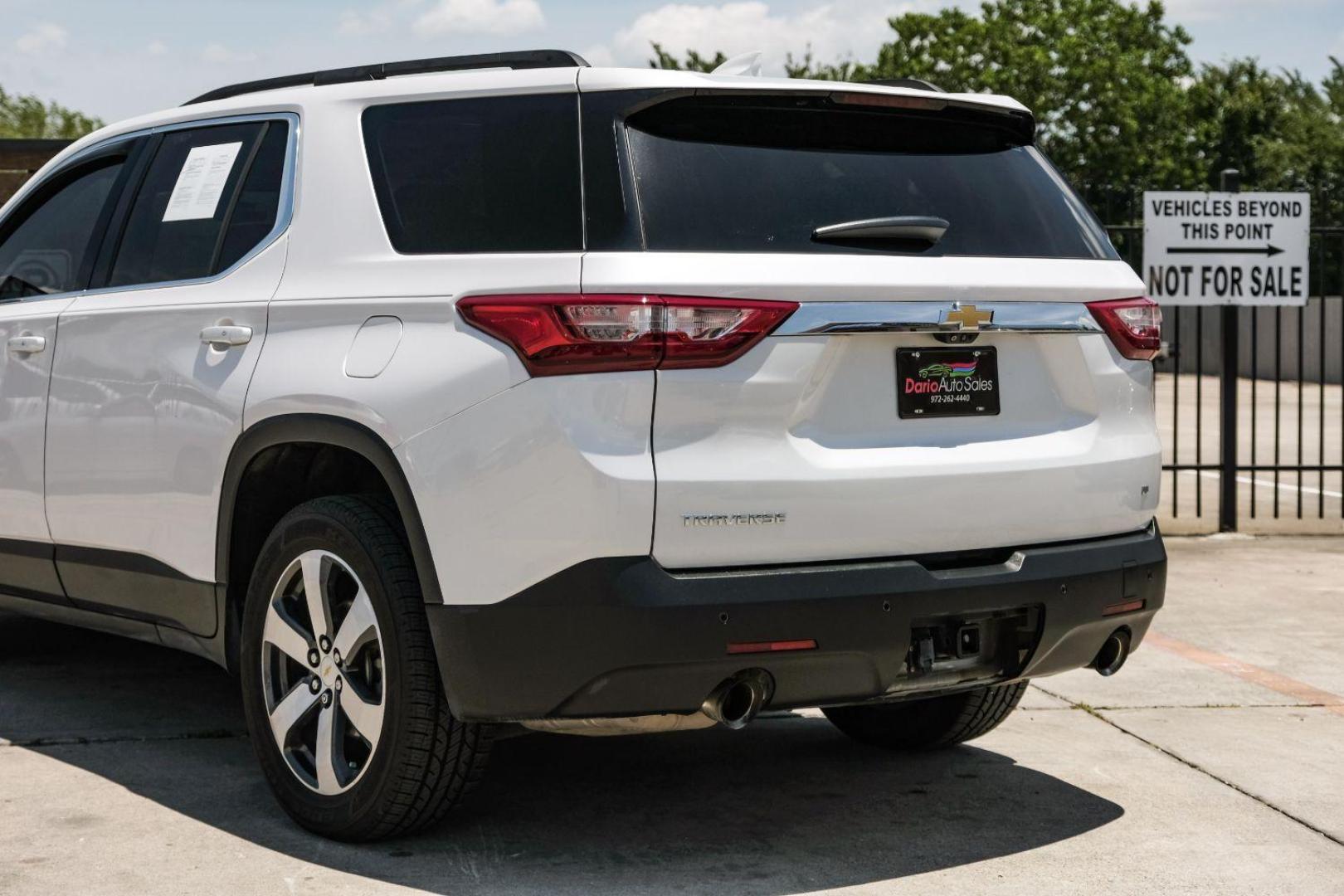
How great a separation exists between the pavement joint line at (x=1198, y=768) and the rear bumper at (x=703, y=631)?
116 cm

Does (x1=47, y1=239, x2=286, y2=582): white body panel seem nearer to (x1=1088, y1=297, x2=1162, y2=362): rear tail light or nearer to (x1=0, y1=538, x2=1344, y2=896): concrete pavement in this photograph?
(x1=0, y1=538, x2=1344, y2=896): concrete pavement

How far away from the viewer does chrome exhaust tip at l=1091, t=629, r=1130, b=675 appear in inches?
171

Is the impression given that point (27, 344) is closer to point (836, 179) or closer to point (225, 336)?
point (225, 336)

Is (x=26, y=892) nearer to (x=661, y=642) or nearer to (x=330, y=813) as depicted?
(x=330, y=813)

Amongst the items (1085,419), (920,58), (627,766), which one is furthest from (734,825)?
(920,58)

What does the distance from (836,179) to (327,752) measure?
181cm

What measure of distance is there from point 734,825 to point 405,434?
4.58 ft

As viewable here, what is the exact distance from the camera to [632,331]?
3.63 metres

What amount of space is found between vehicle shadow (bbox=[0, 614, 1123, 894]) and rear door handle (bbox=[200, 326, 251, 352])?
1.20 m

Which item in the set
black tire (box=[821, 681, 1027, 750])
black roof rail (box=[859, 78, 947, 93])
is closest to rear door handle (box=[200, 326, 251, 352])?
black roof rail (box=[859, 78, 947, 93])

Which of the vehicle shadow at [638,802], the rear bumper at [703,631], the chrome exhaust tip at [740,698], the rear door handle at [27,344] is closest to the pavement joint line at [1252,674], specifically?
the vehicle shadow at [638,802]

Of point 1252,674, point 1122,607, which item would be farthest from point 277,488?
point 1252,674

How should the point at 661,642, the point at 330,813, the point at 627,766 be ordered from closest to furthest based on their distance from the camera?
the point at 661,642 < the point at 330,813 < the point at 627,766

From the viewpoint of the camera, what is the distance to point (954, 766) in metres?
5.14
